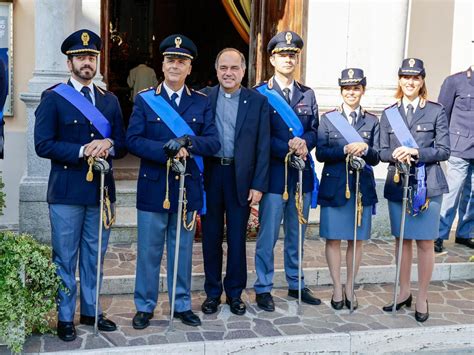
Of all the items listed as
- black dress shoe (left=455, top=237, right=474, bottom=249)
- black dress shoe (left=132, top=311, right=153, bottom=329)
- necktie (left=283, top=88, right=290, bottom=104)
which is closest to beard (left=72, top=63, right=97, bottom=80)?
necktie (left=283, top=88, right=290, bottom=104)

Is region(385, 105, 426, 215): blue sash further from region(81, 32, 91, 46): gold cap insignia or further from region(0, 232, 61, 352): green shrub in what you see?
region(0, 232, 61, 352): green shrub

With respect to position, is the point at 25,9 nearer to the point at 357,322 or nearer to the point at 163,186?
the point at 163,186

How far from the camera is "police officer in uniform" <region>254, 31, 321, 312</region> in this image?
5.05 meters

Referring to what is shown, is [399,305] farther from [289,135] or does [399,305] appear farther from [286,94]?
[286,94]

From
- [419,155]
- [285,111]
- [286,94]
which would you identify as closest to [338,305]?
[419,155]

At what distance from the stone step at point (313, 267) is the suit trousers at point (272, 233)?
0.62 m

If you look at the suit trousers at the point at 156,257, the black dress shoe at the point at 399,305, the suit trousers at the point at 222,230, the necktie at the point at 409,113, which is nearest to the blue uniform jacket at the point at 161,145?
the suit trousers at the point at 156,257

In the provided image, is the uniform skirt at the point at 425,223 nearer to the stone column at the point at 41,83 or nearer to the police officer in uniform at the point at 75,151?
the police officer in uniform at the point at 75,151

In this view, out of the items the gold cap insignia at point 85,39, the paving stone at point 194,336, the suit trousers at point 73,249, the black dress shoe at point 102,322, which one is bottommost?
the paving stone at point 194,336

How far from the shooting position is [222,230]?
5012mm

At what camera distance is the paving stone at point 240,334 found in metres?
4.65

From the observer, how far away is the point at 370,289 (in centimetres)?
596

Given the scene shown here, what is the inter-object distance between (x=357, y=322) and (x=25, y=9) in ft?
16.8

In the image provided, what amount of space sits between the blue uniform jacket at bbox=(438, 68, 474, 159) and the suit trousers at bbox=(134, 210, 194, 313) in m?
3.69
